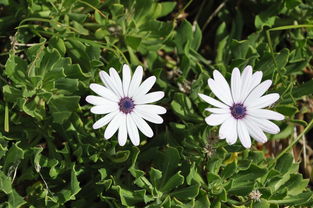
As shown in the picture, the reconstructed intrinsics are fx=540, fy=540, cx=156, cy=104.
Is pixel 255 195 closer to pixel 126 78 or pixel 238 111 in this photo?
pixel 238 111

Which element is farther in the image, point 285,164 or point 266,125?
point 285,164

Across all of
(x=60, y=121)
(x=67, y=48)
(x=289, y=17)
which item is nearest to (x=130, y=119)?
(x=60, y=121)

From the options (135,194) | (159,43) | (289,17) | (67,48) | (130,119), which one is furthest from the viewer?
(289,17)

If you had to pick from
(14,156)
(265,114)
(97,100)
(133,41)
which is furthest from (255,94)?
(14,156)

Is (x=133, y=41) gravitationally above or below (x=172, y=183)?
above

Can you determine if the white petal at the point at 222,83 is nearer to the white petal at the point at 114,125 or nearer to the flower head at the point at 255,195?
the white petal at the point at 114,125

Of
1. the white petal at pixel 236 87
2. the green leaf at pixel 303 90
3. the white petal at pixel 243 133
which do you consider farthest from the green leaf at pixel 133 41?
the green leaf at pixel 303 90

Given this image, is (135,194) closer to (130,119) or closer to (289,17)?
(130,119)
